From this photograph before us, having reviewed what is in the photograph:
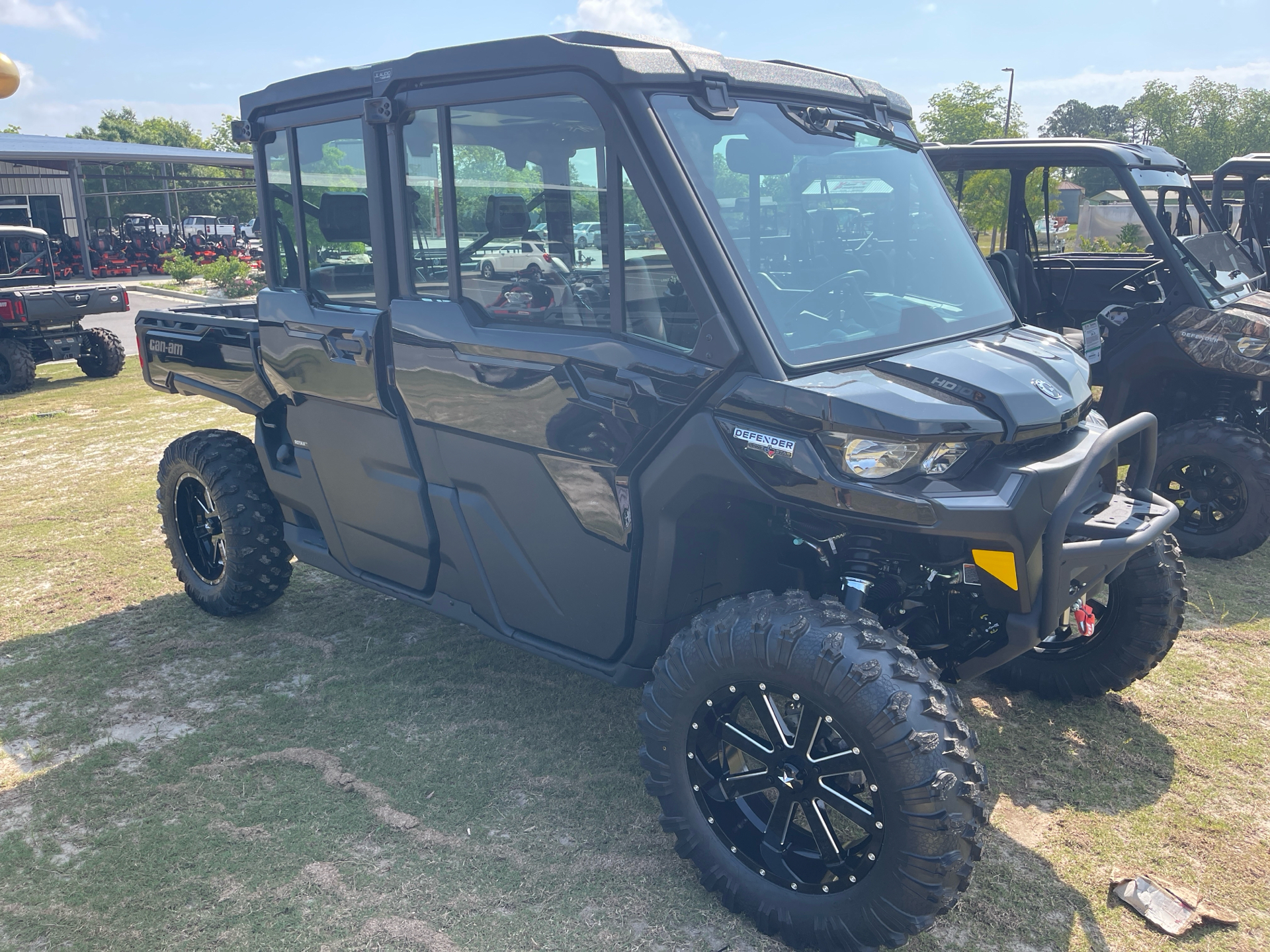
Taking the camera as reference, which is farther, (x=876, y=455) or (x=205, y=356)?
(x=205, y=356)

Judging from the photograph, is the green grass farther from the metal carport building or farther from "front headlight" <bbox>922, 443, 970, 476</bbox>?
the metal carport building

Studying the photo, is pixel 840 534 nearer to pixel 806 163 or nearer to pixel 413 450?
pixel 806 163

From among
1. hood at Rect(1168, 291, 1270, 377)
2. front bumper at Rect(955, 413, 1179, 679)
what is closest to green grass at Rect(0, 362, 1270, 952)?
front bumper at Rect(955, 413, 1179, 679)

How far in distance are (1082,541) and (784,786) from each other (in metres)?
1.09

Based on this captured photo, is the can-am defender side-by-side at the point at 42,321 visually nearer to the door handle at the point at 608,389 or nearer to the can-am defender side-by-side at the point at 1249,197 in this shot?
the door handle at the point at 608,389

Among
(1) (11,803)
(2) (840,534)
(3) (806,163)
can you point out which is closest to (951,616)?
(2) (840,534)

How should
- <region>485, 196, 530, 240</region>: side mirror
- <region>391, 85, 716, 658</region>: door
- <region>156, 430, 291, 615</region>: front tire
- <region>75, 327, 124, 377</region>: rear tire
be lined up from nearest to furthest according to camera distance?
<region>391, 85, 716, 658</region>: door → <region>485, 196, 530, 240</region>: side mirror → <region>156, 430, 291, 615</region>: front tire → <region>75, 327, 124, 377</region>: rear tire

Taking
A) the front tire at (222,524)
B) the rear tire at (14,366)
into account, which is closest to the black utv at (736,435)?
the front tire at (222,524)

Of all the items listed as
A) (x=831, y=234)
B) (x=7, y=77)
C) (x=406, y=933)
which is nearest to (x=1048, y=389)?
(x=831, y=234)

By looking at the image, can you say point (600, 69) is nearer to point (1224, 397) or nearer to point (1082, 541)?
point (1082, 541)

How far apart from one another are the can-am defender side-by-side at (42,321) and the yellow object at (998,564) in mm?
12109

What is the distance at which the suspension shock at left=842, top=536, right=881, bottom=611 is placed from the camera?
2.71 meters

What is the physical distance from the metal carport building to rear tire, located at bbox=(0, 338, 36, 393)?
1219 centimetres

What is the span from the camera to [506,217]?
3.11 meters
